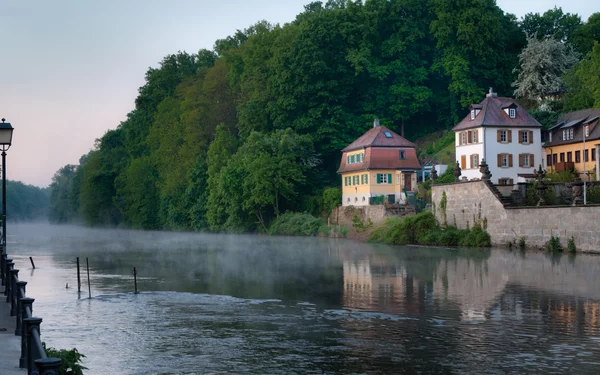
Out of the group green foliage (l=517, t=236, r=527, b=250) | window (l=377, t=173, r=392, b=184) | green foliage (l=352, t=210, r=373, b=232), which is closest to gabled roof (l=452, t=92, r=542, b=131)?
window (l=377, t=173, r=392, b=184)

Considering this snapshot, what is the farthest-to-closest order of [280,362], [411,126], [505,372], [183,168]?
[183,168]
[411,126]
[280,362]
[505,372]

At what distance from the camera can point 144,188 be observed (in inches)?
4648

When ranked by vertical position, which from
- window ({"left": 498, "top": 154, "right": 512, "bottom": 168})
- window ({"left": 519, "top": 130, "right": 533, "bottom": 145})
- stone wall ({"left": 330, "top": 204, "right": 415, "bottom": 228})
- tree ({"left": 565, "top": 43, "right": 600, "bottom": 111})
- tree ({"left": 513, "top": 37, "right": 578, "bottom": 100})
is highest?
tree ({"left": 513, "top": 37, "right": 578, "bottom": 100})

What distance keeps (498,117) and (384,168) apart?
1251 centimetres

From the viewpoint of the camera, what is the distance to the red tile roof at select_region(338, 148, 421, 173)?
253 ft

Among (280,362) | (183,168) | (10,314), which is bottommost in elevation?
(280,362)

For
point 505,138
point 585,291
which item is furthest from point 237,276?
point 505,138

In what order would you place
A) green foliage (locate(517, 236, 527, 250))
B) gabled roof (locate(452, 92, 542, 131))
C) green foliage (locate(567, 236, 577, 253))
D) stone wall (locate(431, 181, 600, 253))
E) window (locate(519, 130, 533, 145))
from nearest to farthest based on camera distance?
stone wall (locate(431, 181, 600, 253)), green foliage (locate(567, 236, 577, 253)), green foliage (locate(517, 236, 527, 250)), gabled roof (locate(452, 92, 542, 131)), window (locate(519, 130, 533, 145))

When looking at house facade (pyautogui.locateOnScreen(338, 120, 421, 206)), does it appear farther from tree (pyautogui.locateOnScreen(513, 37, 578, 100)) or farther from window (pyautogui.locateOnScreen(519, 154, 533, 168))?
tree (pyautogui.locateOnScreen(513, 37, 578, 100))

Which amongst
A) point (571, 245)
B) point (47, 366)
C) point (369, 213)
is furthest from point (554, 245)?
point (47, 366)

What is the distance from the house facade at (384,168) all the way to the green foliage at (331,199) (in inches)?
64.8

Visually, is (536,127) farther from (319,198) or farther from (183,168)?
(183,168)

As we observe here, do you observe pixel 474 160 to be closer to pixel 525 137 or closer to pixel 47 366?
pixel 525 137

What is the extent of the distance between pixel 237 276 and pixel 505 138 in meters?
39.9
